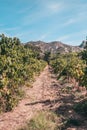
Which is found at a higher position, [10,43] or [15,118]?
[10,43]

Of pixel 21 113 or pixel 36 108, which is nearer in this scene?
pixel 21 113

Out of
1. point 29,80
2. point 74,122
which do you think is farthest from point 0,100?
point 29,80

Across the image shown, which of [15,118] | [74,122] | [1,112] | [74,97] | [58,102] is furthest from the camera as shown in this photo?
[74,97]

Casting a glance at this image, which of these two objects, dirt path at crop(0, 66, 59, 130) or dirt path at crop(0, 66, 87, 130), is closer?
dirt path at crop(0, 66, 59, 130)

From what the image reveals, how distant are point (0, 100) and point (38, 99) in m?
3.64

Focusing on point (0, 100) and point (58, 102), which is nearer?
point (0, 100)

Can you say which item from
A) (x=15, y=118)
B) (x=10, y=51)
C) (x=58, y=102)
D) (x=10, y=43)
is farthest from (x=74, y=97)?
(x=10, y=43)

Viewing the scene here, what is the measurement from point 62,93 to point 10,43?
9.92 metres

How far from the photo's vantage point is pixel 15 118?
14.3 m

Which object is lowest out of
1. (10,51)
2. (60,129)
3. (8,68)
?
(60,129)

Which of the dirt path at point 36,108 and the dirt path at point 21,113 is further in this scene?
the dirt path at point 36,108

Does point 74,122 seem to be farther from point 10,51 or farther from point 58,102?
point 10,51

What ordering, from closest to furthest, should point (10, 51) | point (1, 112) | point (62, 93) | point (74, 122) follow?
1. point (74, 122)
2. point (1, 112)
3. point (62, 93)
4. point (10, 51)

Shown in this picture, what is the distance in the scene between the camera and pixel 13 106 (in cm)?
1625
